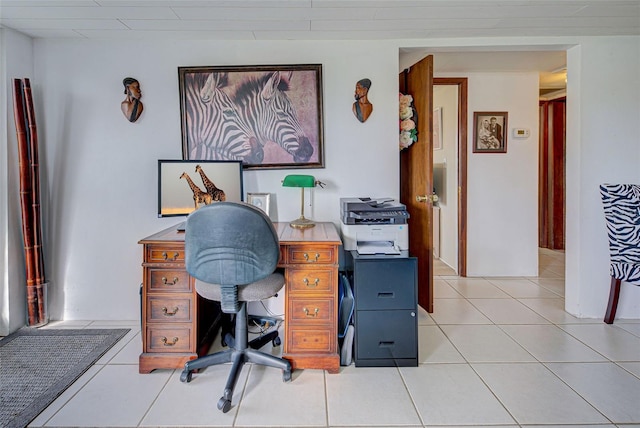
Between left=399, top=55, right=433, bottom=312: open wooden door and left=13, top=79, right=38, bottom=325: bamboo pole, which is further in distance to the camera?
left=399, top=55, right=433, bottom=312: open wooden door

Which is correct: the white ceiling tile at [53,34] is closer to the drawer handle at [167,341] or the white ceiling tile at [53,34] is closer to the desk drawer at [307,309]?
the drawer handle at [167,341]

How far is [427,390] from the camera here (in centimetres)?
183

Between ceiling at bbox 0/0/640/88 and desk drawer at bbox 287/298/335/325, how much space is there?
1.78 m

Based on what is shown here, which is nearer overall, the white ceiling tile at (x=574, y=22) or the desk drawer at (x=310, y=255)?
the desk drawer at (x=310, y=255)

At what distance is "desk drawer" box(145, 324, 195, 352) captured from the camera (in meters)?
2.02

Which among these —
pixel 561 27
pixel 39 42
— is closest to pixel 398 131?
pixel 561 27

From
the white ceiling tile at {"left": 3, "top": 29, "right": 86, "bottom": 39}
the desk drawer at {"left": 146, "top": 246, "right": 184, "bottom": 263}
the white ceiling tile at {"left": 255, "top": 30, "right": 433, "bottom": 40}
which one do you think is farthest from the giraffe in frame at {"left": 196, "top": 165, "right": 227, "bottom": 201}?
the white ceiling tile at {"left": 3, "top": 29, "right": 86, "bottom": 39}

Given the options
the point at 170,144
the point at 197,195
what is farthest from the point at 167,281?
the point at 170,144

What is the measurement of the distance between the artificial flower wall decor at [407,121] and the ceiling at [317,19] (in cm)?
38

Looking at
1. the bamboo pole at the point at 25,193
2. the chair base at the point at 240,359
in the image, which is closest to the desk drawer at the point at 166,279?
the chair base at the point at 240,359

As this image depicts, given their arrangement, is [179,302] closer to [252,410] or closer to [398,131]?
[252,410]

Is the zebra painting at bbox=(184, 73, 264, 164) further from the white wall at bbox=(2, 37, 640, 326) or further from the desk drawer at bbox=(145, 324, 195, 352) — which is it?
the desk drawer at bbox=(145, 324, 195, 352)

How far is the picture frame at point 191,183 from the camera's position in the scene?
2.38 m

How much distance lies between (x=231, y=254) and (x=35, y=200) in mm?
1867
